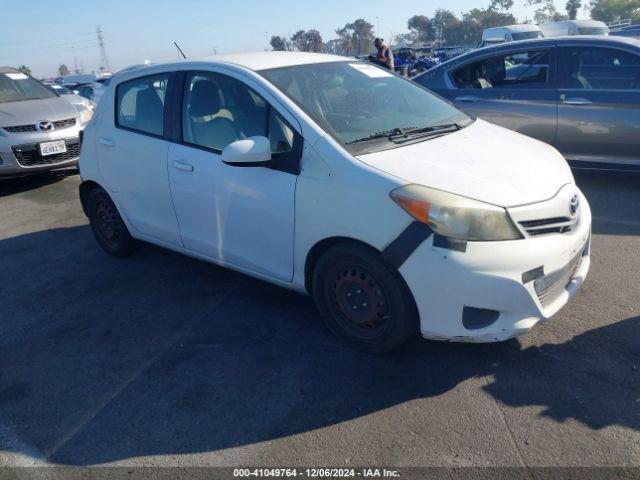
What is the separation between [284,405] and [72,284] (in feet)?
8.41

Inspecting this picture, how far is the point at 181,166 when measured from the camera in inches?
149

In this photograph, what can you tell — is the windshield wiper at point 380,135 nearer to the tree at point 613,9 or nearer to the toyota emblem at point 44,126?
the toyota emblem at point 44,126

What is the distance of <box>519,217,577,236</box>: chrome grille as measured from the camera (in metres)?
2.74

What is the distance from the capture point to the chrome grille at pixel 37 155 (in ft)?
24.6

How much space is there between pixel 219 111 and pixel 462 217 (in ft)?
6.21

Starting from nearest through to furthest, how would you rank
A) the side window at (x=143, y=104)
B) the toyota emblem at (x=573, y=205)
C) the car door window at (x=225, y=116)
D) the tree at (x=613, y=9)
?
the toyota emblem at (x=573, y=205)
the car door window at (x=225, y=116)
the side window at (x=143, y=104)
the tree at (x=613, y=9)

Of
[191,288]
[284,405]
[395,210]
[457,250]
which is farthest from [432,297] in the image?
[191,288]

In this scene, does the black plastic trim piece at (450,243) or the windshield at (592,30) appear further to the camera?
the windshield at (592,30)

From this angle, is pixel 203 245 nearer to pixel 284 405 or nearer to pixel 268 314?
pixel 268 314

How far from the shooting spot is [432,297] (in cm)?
272

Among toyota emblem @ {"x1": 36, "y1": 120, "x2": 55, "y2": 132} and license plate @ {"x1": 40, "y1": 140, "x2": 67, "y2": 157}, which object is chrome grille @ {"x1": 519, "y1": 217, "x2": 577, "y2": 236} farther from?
toyota emblem @ {"x1": 36, "y1": 120, "x2": 55, "y2": 132}

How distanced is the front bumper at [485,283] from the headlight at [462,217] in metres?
0.05

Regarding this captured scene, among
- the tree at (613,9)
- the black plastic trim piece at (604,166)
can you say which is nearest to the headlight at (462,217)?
the black plastic trim piece at (604,166)

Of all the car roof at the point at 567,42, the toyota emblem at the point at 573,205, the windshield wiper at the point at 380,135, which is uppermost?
the car roof at the point at 567,42
